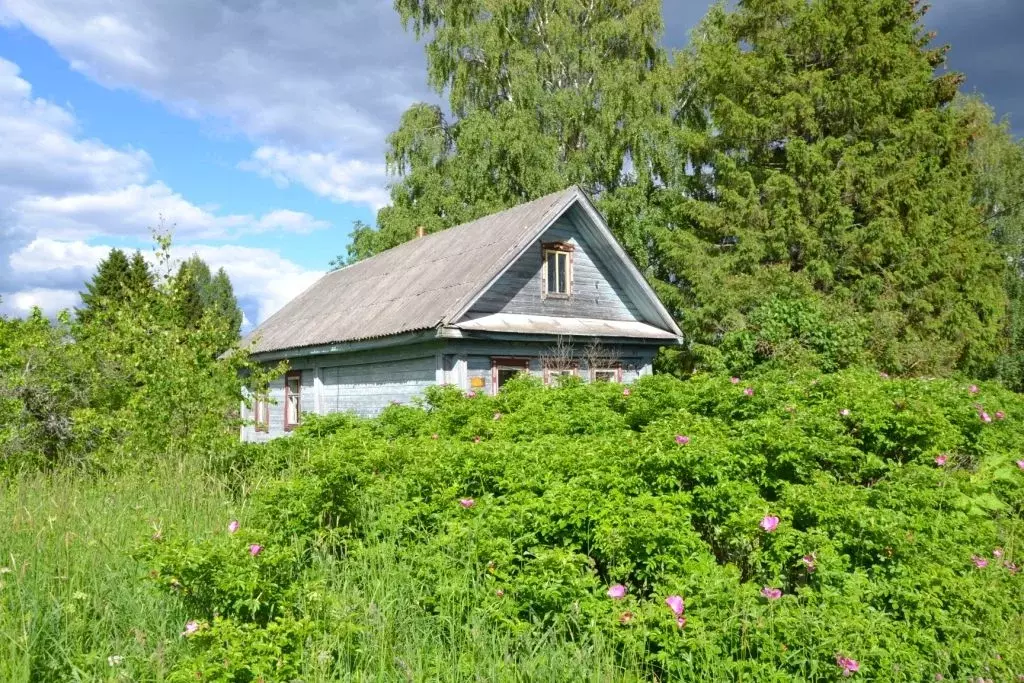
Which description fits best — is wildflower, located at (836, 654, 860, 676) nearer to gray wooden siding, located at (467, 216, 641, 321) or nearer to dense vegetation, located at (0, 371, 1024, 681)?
dense vegetation, located at (0, 371, 1024, 681)

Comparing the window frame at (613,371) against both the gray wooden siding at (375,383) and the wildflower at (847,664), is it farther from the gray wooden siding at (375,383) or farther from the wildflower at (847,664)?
the wildflower at (847,664)

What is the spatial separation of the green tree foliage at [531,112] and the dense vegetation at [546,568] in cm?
1943

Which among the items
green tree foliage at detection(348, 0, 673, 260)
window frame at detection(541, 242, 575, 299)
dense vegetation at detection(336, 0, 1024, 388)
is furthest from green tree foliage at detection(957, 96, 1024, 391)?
window frame at detection(541, 242, 575, 299)

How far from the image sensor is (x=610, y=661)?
344 centimetres

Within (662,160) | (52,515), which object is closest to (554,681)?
(52,515)

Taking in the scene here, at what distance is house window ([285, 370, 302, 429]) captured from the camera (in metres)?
17.9

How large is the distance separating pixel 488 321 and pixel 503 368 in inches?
35.8

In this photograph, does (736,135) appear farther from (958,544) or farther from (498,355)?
(958,544)

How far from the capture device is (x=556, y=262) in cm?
A: 1545

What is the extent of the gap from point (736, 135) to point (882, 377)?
12.6 metres

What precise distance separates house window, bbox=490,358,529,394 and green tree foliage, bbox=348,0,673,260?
1074 cm

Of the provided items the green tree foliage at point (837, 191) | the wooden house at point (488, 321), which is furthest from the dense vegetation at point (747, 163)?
the wooden house at point (488, 321)

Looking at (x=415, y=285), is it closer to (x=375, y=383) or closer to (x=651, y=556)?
(x=375, y=383)

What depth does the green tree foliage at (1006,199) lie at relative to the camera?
27078 mm
